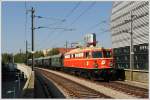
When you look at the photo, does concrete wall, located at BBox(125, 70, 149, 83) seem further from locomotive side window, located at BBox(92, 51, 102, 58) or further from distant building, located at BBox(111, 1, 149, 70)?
distant building, located at BBox(111, 1, 149, 70)

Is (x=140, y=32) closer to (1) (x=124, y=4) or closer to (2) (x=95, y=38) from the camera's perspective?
(1) (x=124, y=4)

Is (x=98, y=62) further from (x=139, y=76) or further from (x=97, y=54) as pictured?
(x=139, y=76)

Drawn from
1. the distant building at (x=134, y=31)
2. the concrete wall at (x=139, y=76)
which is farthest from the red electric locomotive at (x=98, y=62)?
the distant building at (x=134, y=31)

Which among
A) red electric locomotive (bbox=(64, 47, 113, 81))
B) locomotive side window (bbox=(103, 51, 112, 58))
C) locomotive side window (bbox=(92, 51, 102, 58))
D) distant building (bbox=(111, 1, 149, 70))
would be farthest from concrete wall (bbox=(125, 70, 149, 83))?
distant building (bbox=(111, 1, 149, 70))

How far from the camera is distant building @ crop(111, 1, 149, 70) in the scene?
261 ft

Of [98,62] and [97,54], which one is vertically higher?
[97,54]

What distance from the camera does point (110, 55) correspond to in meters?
32.4

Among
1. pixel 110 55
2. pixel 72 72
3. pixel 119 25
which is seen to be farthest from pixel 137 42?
pixel 110 55

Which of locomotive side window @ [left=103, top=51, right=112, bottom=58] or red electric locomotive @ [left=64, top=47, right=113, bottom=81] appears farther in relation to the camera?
locomotive side window @ [left=103, top=51, right=112, bottom=58]

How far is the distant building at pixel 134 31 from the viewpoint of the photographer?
79438 millimetres

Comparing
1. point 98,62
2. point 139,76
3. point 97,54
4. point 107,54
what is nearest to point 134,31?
point 107,54

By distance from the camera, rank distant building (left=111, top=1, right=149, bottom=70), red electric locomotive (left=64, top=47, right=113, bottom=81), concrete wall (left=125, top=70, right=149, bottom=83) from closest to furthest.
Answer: concrete wall (left=125, top=70, right=149, bottom=83) < red electric locomotive (left=64, top=47, right=113, bottom=81) < distant building (left=111, top=1, right=149, bottom=70)

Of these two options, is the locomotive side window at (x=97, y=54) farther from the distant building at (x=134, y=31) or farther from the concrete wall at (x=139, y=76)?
the distant building at (x=134, y=31)

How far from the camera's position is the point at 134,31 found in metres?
88.8
